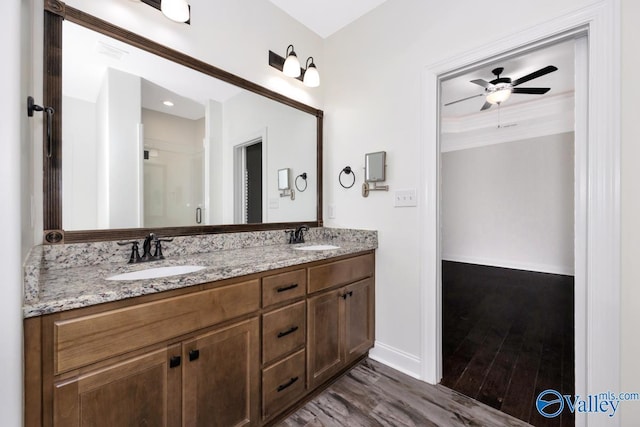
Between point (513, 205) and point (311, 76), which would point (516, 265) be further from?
point (311, 76)

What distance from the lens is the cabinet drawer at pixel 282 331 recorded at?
4.35 feet

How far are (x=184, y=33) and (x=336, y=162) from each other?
1.37m

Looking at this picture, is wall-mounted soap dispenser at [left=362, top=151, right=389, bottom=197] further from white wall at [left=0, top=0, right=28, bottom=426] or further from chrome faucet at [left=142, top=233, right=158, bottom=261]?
white wall at [left=0, top=0, right=28, bottom=426]

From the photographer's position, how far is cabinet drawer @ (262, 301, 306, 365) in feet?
4.35

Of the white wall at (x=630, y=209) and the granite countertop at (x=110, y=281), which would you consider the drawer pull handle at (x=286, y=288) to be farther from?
the white wall at (x=630, y=209)

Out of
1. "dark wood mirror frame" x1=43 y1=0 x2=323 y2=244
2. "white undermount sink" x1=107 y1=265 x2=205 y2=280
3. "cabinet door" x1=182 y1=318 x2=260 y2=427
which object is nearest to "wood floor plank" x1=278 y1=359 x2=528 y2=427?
→ "cabinet door" x1=182 y1=318 x2=260 y2=427

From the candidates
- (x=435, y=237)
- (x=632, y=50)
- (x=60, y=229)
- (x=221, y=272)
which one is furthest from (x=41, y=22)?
(x=632, y=50)

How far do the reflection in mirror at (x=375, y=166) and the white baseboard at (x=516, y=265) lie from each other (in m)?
4.23

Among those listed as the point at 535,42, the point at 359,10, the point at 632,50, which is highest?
the point at 359,10

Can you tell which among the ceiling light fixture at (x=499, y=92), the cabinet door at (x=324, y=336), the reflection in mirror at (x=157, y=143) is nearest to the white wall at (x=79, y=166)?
the reflection in mirror at (x=157, y=143)

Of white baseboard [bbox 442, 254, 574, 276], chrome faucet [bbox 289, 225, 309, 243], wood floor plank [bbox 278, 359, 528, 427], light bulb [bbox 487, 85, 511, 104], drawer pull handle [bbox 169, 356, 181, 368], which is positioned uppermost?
light bulb [bbox 487, 85, 511, 104]

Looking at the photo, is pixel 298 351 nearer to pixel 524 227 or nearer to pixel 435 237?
pixel 435 237

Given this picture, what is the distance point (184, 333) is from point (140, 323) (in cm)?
17

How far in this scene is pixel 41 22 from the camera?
1141mm
